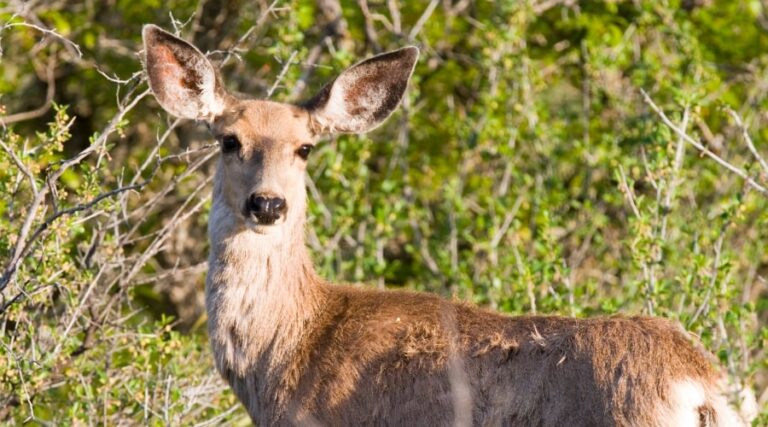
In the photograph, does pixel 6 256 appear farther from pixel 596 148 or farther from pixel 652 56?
pixel 652 56

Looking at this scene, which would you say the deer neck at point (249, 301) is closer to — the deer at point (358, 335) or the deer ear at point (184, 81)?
the deer at point (358, 335)

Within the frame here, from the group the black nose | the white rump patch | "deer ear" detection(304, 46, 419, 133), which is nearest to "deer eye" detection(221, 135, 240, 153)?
the black nose

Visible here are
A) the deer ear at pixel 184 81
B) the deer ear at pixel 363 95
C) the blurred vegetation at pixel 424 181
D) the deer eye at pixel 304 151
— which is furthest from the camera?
the blurred vegetation at pixel 424 181

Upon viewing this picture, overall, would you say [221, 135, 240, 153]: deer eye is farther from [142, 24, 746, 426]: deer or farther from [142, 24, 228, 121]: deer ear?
[142, 24, 228, 121]: deer ear

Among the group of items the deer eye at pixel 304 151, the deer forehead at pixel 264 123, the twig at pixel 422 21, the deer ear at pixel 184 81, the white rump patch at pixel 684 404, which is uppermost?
the twig at pixel 422 21

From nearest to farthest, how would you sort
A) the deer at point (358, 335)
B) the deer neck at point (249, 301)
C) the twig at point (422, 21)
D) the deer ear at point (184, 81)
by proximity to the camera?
the deer at point (358, 335)
the deer neck at point (249, 301)
the deer ear at point (184, 81)
the twig at point (422, 21)

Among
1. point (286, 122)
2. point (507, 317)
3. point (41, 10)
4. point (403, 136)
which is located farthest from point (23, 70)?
point (507, 317)

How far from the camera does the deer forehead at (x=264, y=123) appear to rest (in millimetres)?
7090

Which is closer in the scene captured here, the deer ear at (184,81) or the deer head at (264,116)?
the deer head at (264,116)

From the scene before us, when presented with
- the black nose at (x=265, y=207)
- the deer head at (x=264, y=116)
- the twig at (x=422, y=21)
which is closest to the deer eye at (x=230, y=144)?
the deer head at (x=264, y=116)

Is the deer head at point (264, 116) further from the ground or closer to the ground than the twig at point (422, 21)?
closer to the ground

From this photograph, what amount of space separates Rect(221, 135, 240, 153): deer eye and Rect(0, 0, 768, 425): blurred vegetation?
563mm

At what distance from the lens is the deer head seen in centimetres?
685

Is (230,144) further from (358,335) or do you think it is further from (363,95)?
(358,335)
